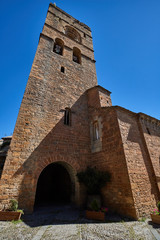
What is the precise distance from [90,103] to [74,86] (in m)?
1.94

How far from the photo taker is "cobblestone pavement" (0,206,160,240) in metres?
3.23

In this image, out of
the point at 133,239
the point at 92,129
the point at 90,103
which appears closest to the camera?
the point at 133,239

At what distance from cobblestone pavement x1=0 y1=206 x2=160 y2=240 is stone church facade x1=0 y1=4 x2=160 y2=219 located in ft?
2.54

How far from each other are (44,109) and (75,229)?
5710mm

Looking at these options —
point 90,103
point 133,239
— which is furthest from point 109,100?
point 133,239

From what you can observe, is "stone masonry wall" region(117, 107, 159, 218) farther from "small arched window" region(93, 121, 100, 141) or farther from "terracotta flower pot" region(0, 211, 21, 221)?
"terracotta flower pot" region(0, 211, 21, 221)

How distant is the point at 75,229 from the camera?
146 inches

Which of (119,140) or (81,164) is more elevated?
(119,140)

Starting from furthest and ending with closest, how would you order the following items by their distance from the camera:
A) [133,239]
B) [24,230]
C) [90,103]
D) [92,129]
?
[90,103], [92,129], [24,230], [133,239]

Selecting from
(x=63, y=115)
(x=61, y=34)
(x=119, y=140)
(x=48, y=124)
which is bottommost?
(x=119, y=140)

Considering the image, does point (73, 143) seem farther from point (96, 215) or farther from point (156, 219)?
point (156, 219)

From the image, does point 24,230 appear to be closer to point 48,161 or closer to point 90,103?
point 48,161

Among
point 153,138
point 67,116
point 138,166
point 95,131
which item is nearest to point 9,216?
point 67,116

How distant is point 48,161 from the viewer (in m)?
5.98
